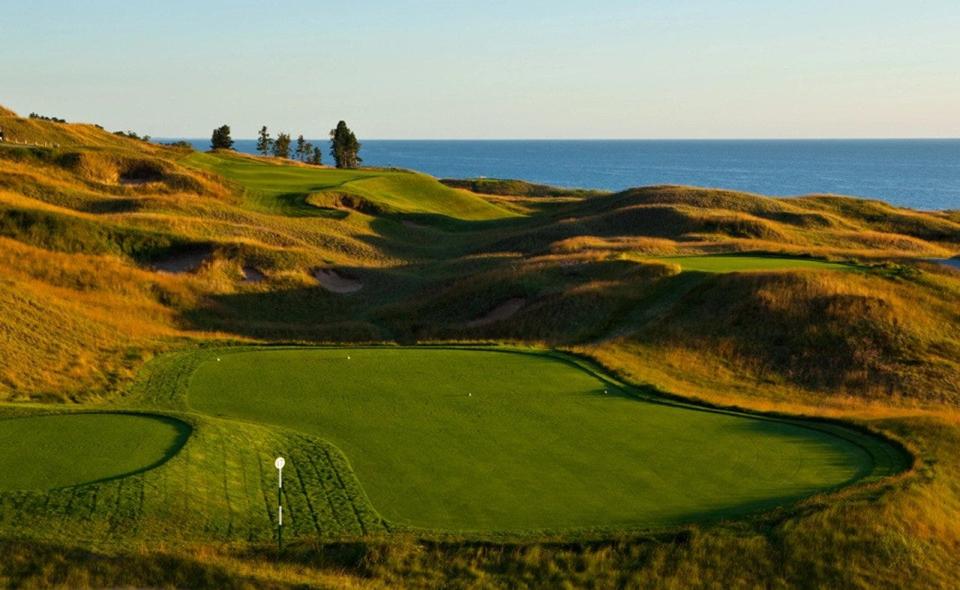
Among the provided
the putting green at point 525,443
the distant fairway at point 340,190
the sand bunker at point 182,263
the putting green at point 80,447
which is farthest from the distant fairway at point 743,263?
the distant fairway at point 340,190

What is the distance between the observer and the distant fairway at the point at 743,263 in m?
34.9

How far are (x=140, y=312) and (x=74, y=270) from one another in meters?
3.84

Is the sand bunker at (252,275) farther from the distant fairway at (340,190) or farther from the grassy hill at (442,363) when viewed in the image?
the distant fairway at (340,190)

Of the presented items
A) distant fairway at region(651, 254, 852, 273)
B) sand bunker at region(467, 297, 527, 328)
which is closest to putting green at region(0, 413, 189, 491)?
sand bunker at region(467, 297, 527, 328)

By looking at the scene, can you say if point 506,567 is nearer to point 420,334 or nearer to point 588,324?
point 588,324

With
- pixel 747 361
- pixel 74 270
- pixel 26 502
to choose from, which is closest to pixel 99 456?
pixel 26 502

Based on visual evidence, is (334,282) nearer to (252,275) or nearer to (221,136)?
(252,275)

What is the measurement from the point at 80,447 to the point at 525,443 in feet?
25.8

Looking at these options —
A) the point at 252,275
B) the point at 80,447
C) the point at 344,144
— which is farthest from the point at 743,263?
the point at 344,144

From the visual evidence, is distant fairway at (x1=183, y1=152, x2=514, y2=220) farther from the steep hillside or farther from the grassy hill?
the grassy hill

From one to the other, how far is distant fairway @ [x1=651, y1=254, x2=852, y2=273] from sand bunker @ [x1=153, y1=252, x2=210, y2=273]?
69.1 feet

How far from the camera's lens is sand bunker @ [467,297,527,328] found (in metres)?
34.4

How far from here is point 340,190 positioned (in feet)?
201

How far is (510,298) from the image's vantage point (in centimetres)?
3641
